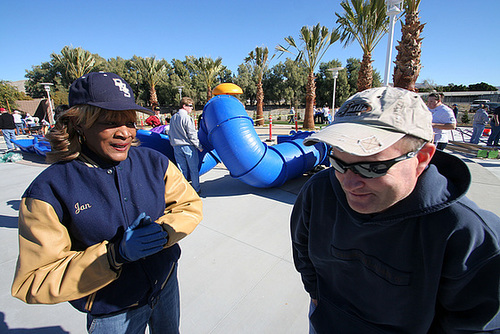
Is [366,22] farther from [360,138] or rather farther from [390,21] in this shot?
[360,138]

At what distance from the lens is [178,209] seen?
59.1 inches

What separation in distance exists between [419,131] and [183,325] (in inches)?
94.4

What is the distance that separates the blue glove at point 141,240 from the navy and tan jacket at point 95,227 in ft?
0.24

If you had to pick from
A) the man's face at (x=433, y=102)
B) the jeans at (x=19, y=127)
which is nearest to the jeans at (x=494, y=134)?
the man's face at (x=433, y=102)

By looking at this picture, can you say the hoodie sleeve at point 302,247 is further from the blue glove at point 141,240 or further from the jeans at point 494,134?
the jeans at point 494,134

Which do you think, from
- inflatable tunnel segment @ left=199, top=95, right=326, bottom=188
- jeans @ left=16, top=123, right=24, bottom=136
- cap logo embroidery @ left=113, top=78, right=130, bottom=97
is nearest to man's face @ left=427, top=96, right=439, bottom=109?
inflatable tunnel segment @ left=199, top=95, right=326, bottom=188

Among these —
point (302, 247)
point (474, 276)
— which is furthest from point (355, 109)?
point (302, 247)

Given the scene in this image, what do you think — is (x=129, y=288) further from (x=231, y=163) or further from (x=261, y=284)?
(x=231, y=163)

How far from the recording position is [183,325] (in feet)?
6.95

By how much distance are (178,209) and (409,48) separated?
1170cm

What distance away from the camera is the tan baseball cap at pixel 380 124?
83 centimetres

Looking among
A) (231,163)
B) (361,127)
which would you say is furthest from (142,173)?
(231,163)

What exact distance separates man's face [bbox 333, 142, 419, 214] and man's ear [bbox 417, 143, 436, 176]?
1.0 inches

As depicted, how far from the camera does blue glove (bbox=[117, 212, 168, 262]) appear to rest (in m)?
1.14
